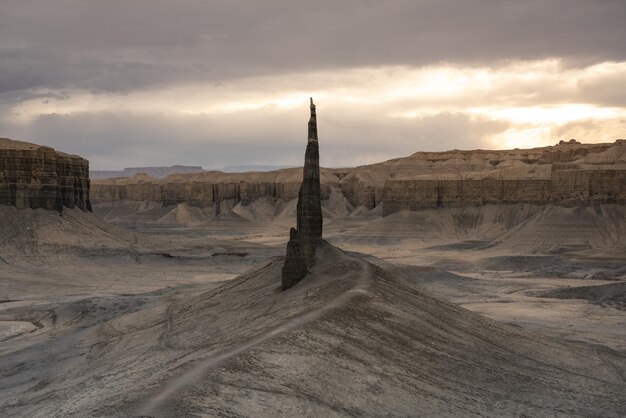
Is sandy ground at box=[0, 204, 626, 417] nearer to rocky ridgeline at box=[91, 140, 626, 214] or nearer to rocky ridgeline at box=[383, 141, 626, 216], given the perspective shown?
rocky ridgeline at box=[383, 141, 626, 216]

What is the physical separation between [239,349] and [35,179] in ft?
159

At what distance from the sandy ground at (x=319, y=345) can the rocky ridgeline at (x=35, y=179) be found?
34.5 ft

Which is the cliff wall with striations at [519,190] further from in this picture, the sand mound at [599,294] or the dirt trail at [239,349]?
the dirt trail at [239,349]

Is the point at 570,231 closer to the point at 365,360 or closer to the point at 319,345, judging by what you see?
the point at 365,360

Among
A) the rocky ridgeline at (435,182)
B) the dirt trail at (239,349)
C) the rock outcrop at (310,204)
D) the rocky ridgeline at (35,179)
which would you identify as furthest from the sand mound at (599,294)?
the rocky ridgeline at (35,179)

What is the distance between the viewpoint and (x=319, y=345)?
18.8 meters

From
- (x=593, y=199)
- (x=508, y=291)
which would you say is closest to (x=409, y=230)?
(x=593, y=199)

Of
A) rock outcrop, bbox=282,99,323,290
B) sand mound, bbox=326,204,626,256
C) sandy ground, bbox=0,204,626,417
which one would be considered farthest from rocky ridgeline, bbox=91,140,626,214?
rock outcrop, bbox=282,99,323,290

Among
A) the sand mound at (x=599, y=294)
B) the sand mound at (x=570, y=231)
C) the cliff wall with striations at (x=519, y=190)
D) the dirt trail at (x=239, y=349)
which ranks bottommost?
the sand mound at (x=599, y=294)

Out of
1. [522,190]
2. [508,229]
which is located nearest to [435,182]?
[522,190]

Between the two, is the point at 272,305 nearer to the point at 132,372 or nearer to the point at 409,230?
the point at 132,372

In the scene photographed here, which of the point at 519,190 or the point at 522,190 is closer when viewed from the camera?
the point at 522,190

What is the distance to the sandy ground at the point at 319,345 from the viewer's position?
649 inches

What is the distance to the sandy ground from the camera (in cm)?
1648
